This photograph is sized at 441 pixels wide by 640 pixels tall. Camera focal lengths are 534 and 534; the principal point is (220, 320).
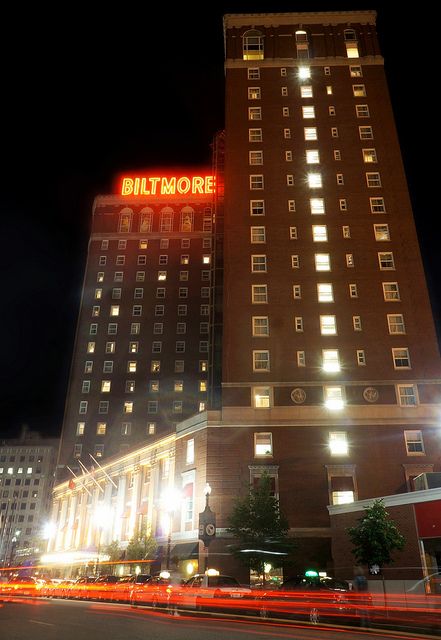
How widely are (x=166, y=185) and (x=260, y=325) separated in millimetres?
63422

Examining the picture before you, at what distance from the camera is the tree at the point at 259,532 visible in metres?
39.7

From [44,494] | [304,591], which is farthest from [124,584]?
[44,494]

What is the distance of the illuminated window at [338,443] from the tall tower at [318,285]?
0.12 meters

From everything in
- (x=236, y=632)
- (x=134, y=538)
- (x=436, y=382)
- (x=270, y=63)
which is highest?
(x=270, y=63)

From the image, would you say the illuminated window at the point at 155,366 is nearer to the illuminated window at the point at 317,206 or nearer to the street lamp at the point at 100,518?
the street lamp at the point at 100,518

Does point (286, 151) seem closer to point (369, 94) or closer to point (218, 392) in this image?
point (369, 94)

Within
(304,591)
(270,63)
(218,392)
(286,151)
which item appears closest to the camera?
(304,591)

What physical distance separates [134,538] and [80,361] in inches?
1773

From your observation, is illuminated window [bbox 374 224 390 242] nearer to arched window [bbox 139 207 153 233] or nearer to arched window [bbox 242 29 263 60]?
arched window [bbox 242 29 263 60]

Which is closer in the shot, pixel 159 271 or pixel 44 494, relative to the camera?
pixel 159 271

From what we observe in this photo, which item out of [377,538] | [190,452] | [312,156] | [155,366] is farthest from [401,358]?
[155,366]

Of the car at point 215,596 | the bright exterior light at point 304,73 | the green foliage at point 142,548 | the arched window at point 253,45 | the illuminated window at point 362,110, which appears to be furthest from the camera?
the arched window at point 253,45

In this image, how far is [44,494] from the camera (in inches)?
6112

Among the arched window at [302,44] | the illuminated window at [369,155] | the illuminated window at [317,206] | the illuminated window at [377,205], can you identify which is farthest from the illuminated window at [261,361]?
the arched window at [302,44]
